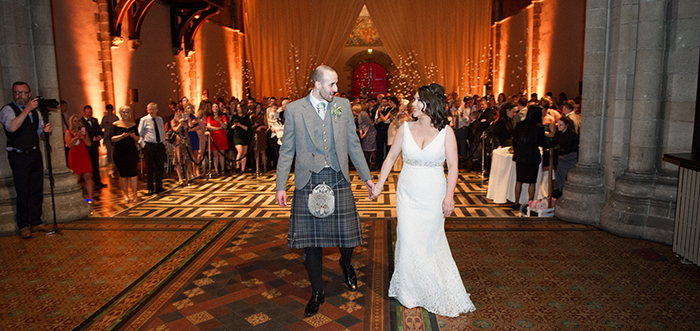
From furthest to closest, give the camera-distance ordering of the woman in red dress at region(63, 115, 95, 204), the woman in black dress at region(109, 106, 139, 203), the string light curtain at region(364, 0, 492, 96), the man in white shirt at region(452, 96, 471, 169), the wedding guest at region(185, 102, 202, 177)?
the string light curtain at region(364, 0, 492, 96) → the man in white shirt at region(452, 96, 471, 169) → the wedding guest at region(185, 102, 202, 177) → the woman in black dress at region(109, 106, 139, 203) → the woman in red dress at region(63, 115, 95, 204)

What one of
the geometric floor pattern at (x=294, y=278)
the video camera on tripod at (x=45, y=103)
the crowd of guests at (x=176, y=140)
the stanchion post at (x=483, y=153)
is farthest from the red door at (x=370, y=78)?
the video camera on tripod at (x=45, y=103)

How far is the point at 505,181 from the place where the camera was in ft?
21.7

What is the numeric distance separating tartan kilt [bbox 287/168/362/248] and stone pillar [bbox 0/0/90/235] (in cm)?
415

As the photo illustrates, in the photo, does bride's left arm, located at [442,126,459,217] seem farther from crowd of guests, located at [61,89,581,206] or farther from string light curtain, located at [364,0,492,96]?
string light curtain, located at [364,0,492,96]


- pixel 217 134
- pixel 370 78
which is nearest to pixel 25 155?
pixel 217 134

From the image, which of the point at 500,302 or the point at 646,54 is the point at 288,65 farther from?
the point at 500,302

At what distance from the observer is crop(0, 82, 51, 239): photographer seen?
5.06m

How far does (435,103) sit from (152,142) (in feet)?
18.4

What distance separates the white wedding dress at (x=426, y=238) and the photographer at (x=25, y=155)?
4.08 meters

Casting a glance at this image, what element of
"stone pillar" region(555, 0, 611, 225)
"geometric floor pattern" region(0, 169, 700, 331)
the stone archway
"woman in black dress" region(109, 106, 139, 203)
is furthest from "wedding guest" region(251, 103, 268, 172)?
the stone archway

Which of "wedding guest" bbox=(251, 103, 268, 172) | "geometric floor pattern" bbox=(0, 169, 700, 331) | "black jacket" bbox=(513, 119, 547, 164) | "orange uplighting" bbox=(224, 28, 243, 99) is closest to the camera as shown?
"geometric floor pattern" bbox=(0, 169, 700, 331)

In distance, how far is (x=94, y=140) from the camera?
8.36 meters

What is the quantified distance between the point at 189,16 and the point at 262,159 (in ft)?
16.2

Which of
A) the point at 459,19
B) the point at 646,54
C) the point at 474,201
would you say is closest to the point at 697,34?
the point at 646,54
